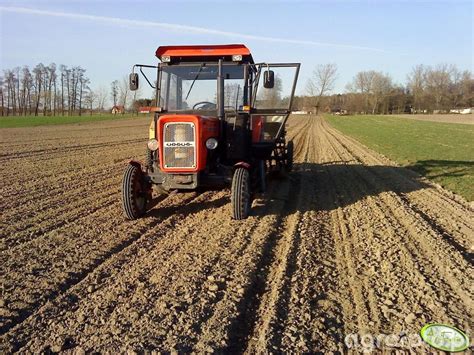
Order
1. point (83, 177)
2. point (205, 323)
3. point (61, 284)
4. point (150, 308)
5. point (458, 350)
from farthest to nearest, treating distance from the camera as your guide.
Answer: point (83, 177)
point (61, 284)
point (150, 308)
point (205, 323)
point (458, 350)

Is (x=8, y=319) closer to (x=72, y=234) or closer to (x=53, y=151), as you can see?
(x=72, y=234)

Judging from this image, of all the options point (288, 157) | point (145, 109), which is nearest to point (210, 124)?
point (145, 109)

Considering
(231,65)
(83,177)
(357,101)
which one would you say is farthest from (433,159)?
(357,101)

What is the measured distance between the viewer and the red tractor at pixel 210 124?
20.0 ft

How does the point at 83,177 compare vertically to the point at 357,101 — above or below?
below

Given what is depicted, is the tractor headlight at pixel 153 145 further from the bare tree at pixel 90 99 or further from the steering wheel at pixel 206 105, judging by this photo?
the bare tree at pixel 90 99

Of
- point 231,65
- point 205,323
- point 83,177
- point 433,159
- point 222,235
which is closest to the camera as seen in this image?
point 205,323

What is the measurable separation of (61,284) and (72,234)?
163 centimetres

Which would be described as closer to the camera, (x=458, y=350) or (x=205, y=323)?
(x=458, y=350)

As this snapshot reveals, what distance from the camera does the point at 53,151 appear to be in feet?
50.7

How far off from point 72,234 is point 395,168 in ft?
31.3

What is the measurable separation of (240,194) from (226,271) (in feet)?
6.18

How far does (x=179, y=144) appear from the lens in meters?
6.08

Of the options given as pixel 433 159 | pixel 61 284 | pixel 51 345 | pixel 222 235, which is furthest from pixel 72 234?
pixel 433 159
